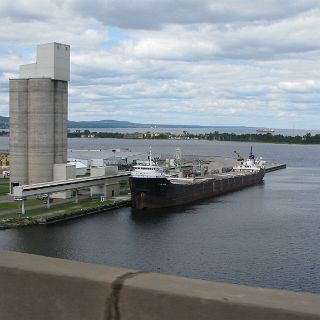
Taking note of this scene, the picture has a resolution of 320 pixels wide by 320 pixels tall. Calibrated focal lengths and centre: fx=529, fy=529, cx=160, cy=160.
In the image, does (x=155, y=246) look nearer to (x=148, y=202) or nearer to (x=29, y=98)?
(x=148, y=202)

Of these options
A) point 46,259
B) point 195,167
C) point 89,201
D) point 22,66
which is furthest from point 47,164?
point 46,259

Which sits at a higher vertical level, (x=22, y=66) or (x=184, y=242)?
(x=22, y=66)

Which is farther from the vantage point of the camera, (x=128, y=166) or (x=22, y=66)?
(x=128, y=166)

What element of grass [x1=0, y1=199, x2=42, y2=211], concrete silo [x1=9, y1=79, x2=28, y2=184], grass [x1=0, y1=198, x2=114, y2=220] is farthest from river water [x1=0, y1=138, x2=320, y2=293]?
concrete silo [x1=9, y1=79, x2=28, y2=184]

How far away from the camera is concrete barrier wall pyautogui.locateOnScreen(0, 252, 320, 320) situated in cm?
233

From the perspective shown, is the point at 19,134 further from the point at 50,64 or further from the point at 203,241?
the point at 203,241

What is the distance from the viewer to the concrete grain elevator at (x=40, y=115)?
148ft

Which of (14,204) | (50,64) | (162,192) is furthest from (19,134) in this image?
(162,192)

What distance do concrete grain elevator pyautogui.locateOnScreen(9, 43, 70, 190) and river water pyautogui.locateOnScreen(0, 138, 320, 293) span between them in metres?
9.16

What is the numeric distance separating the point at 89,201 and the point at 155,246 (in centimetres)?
1581

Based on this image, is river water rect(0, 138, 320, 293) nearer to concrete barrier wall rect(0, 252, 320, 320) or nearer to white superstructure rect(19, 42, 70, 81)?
white superstructure rect(19, 42, 70, 81)

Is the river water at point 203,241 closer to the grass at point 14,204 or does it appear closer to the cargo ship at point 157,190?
the cargo ship at point 157,190

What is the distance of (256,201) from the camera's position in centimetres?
4956

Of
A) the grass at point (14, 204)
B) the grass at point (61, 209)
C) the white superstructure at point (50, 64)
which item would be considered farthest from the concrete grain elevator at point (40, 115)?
A: the grass at point (61, 209)
